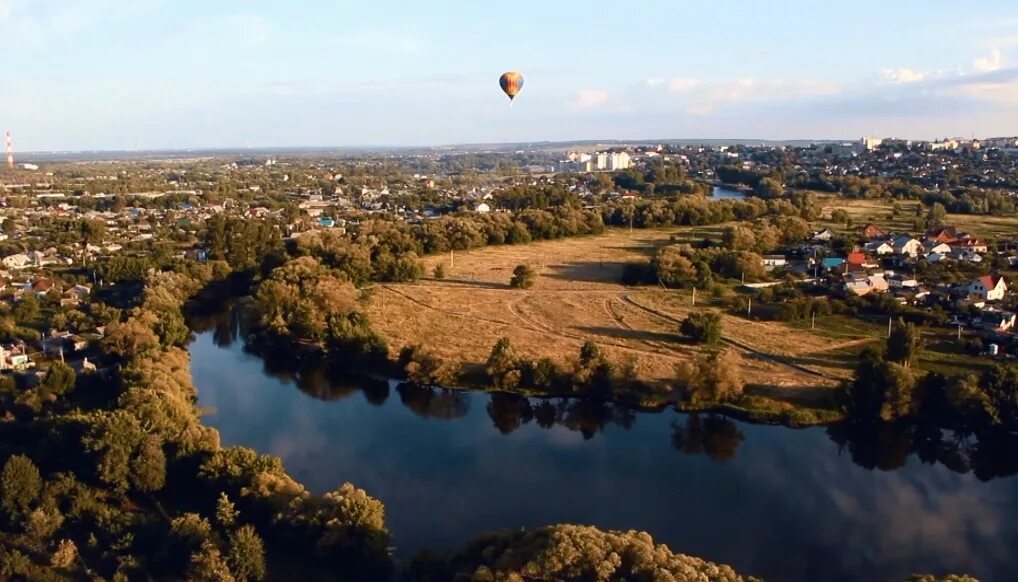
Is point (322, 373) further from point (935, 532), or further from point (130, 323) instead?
point (935, 532)

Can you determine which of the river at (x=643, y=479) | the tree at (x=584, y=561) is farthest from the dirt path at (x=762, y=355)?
the tree at (x=584, y=561)

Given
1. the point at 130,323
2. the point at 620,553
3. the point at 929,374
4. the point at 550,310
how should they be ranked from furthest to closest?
the point at 550,310 → the point at 130,323 → the point at 929,374 → the point at 620,553

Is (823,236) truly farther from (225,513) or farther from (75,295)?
(225,513)

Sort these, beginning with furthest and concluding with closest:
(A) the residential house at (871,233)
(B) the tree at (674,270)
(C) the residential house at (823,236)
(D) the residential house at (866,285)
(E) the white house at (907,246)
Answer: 1. (A) the residential house at (871,233)
2. (C) the residential house at (823,236)
3. (E) the white house at (907,246)
4. (B) the tree at (674,270)
5. (D) the residential house at (866,285)

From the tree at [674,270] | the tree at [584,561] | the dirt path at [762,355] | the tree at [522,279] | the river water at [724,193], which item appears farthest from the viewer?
the river water at [724,193]

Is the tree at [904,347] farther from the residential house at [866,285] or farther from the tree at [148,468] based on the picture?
the tree at [148,468]

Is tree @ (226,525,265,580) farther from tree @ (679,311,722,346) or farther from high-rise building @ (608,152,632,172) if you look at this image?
high-rise building @ (608,152,632,172)

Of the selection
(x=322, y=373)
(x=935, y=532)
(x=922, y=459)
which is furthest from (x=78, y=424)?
(x=922, y=459)

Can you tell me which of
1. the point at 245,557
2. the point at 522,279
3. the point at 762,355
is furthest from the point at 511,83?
the point at 245,557
